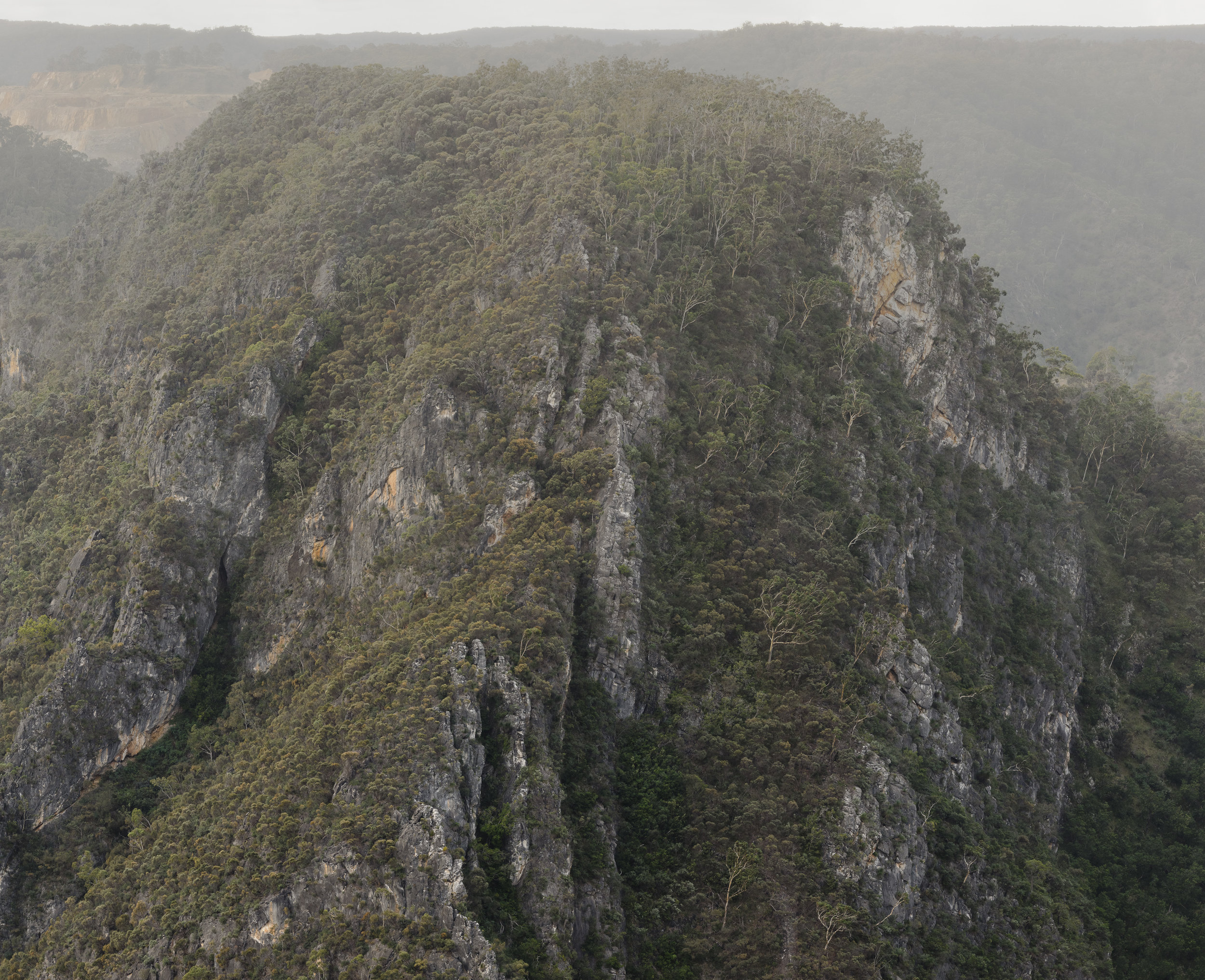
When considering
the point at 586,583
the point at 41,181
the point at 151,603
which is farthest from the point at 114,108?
the point at 586,583

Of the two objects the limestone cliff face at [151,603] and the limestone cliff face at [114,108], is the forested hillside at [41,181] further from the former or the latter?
the limestone cliff face at [151,603]

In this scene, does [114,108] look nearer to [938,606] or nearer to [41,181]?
[41,181]

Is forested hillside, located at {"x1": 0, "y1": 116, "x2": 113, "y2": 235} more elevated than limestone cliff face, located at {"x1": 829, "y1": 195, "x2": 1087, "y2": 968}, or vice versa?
forested hillside, located at {"x1": 0, "y1": 116, "x2": 113, "y2": 235}

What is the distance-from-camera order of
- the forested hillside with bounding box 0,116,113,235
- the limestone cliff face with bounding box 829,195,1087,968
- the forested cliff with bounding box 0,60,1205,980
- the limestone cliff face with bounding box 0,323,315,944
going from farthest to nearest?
the forested hillside with bounding box 0,116,113,235 → the limestone cliff face with bounding box 0,323,315,944 → the limestone cliff face with bounding box 829,195,1087,968 → the forested cliff with bounding box 0,60,1205,980

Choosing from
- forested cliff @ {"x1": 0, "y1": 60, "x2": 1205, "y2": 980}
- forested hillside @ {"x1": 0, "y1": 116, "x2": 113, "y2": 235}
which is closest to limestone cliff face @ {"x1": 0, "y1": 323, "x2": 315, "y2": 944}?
forested cliff @ {"x1": 0, "y1": 60, "x2": 1205, "y2": 980}

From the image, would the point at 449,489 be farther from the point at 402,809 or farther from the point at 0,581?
the point at 0,581

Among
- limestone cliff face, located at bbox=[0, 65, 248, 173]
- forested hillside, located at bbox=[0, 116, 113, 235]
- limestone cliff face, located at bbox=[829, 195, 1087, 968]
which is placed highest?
limestone cliff face, located at bbox=[0, 65, 248, 173]

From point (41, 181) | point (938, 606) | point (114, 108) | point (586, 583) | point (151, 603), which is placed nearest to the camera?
point (586, 583)

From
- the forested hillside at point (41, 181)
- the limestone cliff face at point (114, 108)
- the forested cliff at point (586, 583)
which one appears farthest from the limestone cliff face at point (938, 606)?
the limestone cliff face at point (114, 108)

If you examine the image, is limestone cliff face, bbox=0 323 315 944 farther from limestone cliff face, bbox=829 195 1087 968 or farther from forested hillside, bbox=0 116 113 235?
forested hillside, bbox=0 116 113 235
